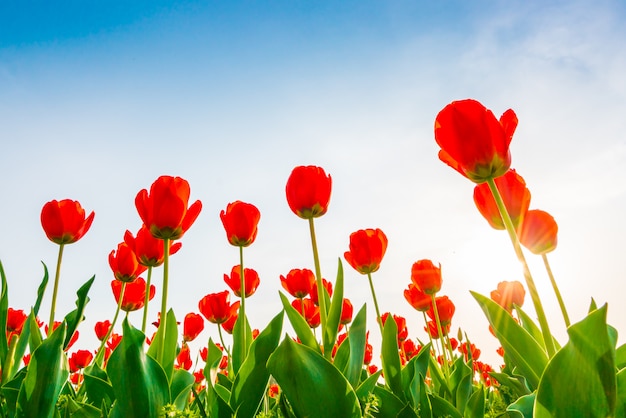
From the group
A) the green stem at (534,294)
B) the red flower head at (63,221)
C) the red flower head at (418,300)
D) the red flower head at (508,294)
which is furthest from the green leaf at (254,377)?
the red flower head at (418,300)

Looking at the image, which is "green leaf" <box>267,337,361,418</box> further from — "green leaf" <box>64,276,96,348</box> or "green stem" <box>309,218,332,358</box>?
"green leaf" <box>64,276,96,348</box>

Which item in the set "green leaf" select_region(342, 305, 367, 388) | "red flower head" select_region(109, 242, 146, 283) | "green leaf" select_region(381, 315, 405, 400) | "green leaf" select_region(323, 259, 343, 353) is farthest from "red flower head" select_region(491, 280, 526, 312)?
"red flower head" select_region(109, 242, 146, 283)

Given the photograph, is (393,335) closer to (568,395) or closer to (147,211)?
(568,395)

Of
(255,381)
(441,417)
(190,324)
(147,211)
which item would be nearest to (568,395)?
(255,381)

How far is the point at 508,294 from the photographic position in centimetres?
338

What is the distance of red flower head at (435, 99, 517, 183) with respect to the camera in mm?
1595

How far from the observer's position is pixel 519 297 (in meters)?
3.65

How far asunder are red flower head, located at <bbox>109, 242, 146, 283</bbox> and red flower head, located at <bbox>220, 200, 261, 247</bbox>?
2.10 feet

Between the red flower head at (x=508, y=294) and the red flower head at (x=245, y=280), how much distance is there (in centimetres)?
192

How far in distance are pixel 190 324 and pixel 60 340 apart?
2.99m

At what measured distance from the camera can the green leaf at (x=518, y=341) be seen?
1373 millimetres

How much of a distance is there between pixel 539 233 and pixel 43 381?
Answer: 7.08ft

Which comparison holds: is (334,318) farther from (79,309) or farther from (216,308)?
(216,308)

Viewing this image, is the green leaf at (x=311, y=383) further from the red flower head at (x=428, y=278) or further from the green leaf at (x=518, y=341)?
the red flower head at (x=428, y=278)
